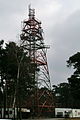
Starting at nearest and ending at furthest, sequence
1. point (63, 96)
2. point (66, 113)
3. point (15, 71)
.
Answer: point (15, 71), point (66, 113), point (63, 96)

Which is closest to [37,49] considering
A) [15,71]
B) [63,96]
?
[15,71]

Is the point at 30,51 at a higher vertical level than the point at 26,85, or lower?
higher

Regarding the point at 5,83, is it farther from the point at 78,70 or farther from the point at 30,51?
the point at 78,70

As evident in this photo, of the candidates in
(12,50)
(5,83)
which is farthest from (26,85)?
(12,50)

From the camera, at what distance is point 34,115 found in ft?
282

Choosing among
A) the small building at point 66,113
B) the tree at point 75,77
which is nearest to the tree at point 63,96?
the small building at point 66,113

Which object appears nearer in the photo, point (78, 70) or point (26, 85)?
point (26, 85)

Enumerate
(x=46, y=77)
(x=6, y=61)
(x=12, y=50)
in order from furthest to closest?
(x=46, y=77), (x=6, y=61), (x=12, y=50)

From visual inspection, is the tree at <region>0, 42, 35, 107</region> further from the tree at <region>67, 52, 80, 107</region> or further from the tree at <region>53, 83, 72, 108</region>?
the tree at <region>53, 83, 72, 108</region>

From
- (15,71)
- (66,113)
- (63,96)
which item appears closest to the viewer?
(15,71)

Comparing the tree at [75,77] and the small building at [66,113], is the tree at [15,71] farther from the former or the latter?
the small building at [66,113]

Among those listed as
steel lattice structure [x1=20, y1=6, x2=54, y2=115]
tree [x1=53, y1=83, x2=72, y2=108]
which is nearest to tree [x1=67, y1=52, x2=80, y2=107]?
steel lattice structure [x1=20, y1=6, x2=54, y2=115]

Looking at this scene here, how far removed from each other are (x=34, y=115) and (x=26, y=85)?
10926 millimetres

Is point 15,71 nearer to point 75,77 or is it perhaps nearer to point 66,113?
point 75,77
